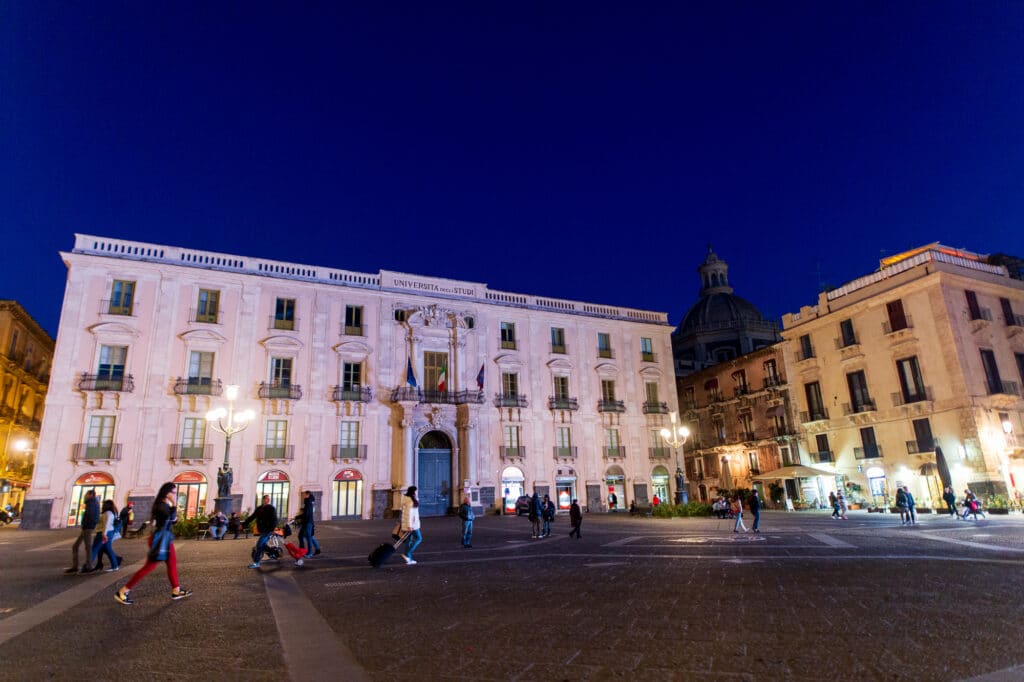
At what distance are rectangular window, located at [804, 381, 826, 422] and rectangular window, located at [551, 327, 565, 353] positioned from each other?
1630cm

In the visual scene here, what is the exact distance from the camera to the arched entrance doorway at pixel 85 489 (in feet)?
91.3

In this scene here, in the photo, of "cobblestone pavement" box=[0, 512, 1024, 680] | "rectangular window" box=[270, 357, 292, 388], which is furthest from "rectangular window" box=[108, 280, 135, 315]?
"cobblestone pavement" box=[0, 512, 1024, 680]

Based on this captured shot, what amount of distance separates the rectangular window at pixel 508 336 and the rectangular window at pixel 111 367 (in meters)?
21.8

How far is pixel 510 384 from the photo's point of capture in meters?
39.5

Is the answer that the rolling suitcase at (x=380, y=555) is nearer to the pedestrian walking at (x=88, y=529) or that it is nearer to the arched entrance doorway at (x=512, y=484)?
the pedestrian walking at (x=88, y=529)

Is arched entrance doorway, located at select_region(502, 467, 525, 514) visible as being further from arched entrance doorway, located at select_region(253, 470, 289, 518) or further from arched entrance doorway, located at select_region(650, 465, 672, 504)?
arched entrance doorway, located at select_region(253, 470, 289, 518)

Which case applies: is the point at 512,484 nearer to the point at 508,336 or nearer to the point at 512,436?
the point at 512,436

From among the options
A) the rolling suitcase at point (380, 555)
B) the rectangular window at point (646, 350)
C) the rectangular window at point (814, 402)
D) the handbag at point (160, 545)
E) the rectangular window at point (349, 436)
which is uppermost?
the rectangular window at point (646, 350)

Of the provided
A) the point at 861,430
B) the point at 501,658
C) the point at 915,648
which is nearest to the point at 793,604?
the point at 915,648

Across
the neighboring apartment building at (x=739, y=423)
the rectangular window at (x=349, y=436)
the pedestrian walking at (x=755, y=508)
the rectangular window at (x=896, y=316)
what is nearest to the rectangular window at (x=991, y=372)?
the rectangular window at (x=896, y=316)

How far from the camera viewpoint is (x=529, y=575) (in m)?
9.66

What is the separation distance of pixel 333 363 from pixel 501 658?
31794 millimetres

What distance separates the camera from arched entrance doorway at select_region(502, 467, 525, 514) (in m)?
37.2

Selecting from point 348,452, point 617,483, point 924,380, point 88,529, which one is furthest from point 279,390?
point 924,380
